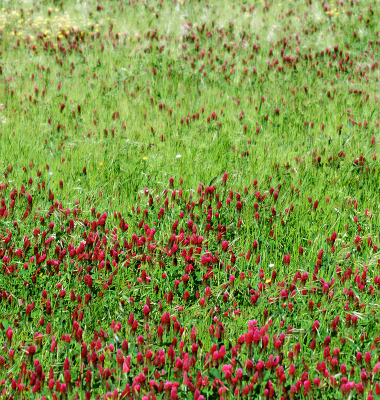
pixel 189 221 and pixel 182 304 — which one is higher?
pixel 189 221

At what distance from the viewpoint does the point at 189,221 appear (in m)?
5.06

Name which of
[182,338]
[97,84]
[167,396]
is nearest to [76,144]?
[97,84]

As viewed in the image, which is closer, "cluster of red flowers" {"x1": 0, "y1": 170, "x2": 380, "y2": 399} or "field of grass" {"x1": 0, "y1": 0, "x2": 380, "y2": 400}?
"cluster of red flowers" {"x1": 0, "y1": 170, "x2": 380, "y2": 399}

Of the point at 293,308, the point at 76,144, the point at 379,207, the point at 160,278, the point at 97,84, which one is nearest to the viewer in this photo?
the point at 293,308

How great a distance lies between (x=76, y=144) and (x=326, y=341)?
470cm

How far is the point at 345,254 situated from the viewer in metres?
4.66

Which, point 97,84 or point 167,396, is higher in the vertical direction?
point 97,84

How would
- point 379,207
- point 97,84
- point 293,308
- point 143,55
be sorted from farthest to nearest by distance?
point 143,55, point 97,84, point 379,207, point 293,308

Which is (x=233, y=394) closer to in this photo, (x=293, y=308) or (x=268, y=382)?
(x=268, y=382)

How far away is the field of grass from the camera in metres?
3.44

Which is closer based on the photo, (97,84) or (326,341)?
(326,341)

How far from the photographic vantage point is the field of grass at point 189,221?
11.3ft

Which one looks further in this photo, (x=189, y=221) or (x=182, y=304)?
(x=189, y=221)

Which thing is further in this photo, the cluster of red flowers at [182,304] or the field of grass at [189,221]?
the field of grass at [189,221]
